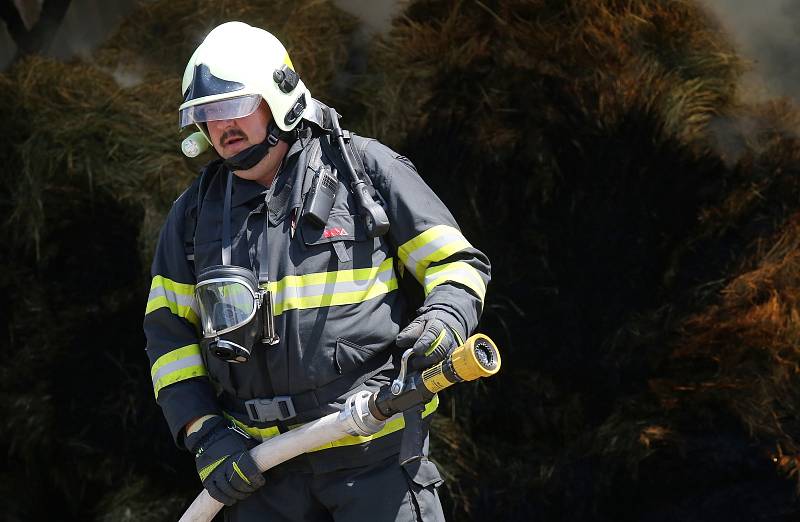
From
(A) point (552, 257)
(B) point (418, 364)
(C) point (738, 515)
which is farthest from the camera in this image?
(A) point (552, 257)

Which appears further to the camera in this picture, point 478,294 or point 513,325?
point 513,325

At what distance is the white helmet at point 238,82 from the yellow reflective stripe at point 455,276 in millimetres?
579

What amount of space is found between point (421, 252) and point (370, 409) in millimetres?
451

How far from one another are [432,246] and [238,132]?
24.7 inches

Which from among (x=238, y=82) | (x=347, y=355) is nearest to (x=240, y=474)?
(x=347, y=355)

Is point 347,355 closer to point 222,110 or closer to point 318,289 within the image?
point 318,289

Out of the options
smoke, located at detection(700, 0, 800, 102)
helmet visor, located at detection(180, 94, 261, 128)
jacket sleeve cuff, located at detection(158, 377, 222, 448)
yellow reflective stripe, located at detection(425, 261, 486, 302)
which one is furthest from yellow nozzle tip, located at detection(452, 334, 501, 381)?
smoke, located at detection(700, 0, 800, 102)

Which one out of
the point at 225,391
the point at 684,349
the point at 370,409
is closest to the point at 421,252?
the point at 370,409

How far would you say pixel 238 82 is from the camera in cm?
317

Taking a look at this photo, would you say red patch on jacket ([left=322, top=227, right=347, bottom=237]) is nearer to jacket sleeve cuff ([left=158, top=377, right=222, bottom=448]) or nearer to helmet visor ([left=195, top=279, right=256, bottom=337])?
helmet visor ([left=195, top=279, right=256, bottom=337])

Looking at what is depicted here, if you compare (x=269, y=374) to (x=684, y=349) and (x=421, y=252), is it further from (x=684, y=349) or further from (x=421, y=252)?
(x=684, y=349)

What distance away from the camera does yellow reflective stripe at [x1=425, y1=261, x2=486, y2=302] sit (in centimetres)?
310

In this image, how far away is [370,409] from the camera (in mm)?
3014

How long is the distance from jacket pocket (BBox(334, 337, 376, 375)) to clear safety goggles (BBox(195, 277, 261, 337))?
25cm
